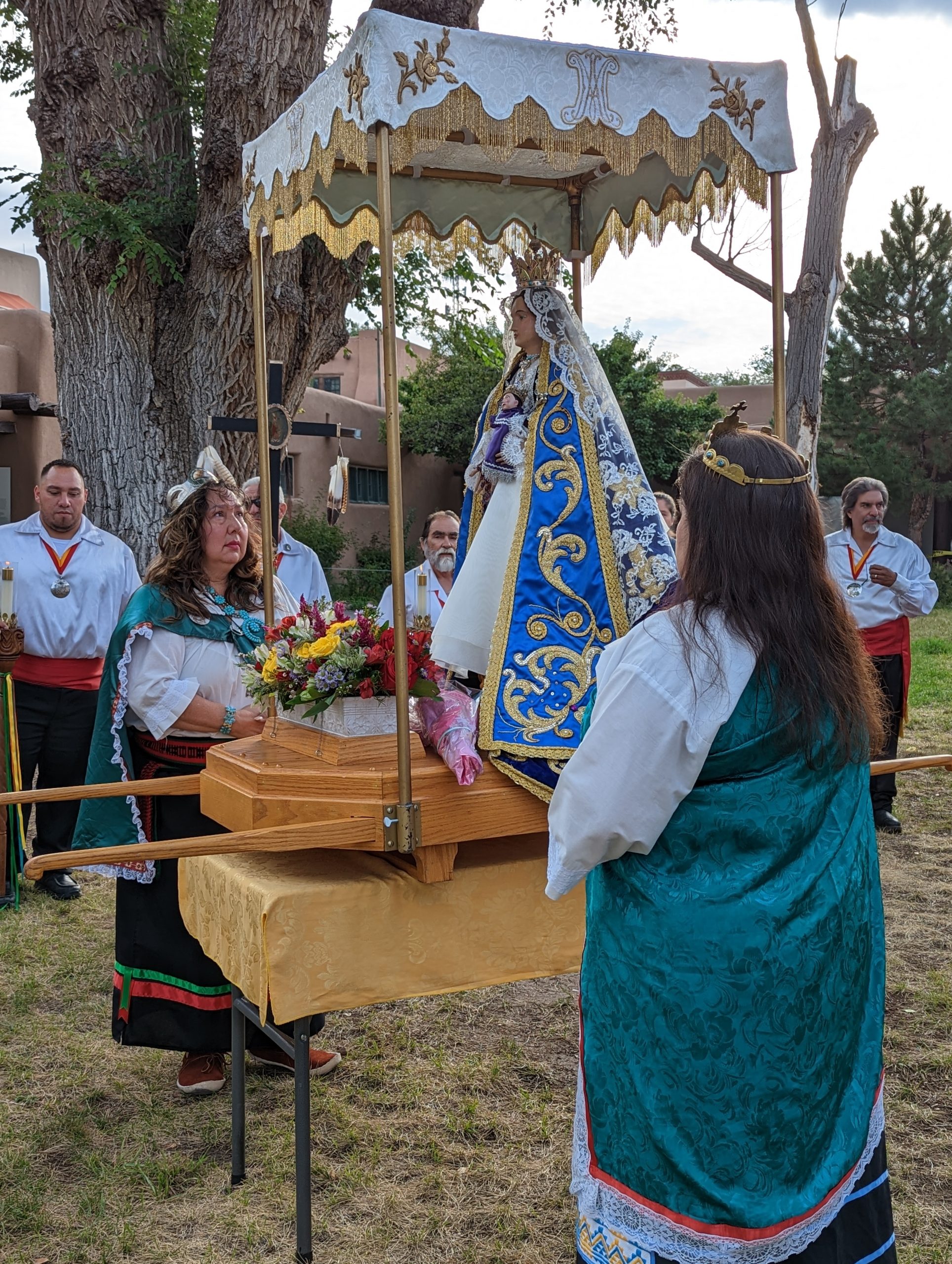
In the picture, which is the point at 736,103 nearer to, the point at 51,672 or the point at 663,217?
the point at 663,217

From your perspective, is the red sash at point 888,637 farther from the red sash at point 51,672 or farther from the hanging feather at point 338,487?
the red sash at point 51,672

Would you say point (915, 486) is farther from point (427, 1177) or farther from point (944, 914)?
point (427, 1177)

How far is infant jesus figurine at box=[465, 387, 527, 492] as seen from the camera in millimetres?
3359

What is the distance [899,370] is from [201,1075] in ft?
80.4

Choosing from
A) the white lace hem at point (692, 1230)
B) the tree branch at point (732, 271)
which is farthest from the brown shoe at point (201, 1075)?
the tree branch at point (732, 271)

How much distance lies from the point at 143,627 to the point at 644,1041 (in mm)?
2316

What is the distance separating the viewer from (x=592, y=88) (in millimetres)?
2994

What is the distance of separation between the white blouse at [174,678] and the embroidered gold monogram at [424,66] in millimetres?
1719

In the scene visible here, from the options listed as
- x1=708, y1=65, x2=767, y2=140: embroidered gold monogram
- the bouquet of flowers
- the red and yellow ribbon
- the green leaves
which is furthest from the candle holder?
the green leaves

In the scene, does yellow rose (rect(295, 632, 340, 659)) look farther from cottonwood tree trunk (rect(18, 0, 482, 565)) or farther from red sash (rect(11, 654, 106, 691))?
cottonwood tree trunk (rect(18, 0, 482, 565))

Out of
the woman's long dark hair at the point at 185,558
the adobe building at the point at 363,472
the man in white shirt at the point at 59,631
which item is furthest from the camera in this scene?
the adobe building at the point at 363,472

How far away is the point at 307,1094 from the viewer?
280 cm

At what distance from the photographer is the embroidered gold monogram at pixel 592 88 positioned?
9.71 ft

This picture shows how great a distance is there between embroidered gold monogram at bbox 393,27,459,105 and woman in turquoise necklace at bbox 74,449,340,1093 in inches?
61.2
